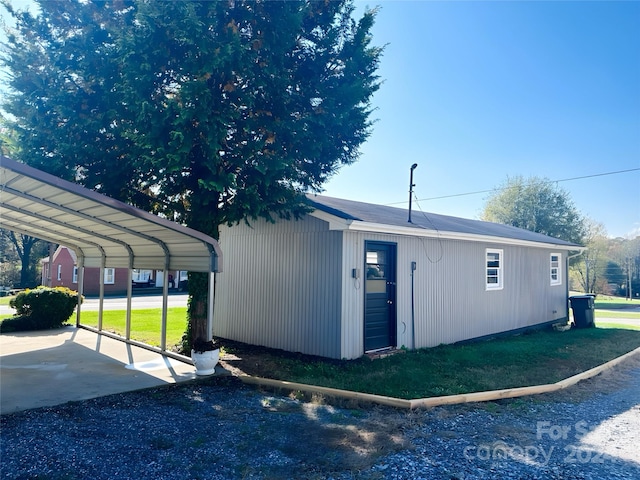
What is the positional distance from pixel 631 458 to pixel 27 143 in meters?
9.01

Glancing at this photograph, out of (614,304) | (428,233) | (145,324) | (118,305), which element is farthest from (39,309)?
(614,304)

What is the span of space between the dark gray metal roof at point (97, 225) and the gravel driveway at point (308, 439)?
2.24 metres

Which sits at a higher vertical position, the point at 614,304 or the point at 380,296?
the point at 380,296

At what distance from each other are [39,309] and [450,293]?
10304 millimetres

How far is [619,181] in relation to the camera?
2059 centimetres

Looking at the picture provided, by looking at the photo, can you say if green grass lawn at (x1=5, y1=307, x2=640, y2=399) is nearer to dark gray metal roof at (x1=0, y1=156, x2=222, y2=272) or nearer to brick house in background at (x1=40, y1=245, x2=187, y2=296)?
dark gray metal roof at (x1=0, y1=156, x2=222, y2=272)

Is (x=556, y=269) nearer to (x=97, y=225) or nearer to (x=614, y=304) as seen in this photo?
(x=97, y=225)

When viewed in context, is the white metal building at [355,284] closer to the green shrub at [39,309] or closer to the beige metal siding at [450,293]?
the beige metal siding at [450,293]

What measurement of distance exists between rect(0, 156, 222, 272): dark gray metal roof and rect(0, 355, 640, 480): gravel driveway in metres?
2.24

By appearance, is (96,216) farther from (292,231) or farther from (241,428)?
(241,428)

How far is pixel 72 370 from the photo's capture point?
20.5 feet

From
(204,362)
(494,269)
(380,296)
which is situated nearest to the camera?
(204,362)

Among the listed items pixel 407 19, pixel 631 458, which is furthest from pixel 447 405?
pixel 407 19

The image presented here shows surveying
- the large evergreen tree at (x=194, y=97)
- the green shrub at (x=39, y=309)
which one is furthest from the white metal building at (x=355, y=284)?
the green shrub at (x=39, y=309)
